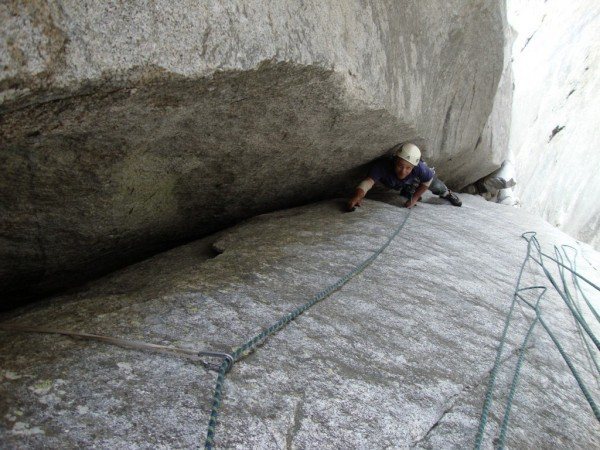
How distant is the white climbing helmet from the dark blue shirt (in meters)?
0.19

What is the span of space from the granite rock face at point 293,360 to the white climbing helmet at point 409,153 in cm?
161

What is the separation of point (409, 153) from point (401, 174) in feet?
1.04

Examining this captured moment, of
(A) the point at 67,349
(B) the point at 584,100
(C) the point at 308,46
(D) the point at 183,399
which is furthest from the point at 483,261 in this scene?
(B) the point at 584,100

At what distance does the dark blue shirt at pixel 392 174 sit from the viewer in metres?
4.76

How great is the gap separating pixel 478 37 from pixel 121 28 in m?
4.97

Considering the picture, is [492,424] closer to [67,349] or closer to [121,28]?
[67,349]

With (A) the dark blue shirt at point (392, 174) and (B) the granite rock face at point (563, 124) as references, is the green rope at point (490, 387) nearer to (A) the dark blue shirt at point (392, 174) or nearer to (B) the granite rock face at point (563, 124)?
(A) the dark blue shirt at point (392, 174)

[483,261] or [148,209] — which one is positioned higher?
[483,261]

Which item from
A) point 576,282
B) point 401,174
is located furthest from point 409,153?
point 576,282

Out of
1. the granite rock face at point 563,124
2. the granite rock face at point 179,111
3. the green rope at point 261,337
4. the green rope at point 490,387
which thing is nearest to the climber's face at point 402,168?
the granite rock face at point 179,111

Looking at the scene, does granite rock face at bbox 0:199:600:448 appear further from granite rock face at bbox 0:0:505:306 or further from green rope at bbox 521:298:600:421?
granite rock face at bbox 0:0:505:306

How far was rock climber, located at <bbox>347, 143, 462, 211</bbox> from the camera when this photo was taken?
181 inches

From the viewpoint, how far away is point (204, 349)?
1871mm

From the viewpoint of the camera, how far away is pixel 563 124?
13148 millimetres
